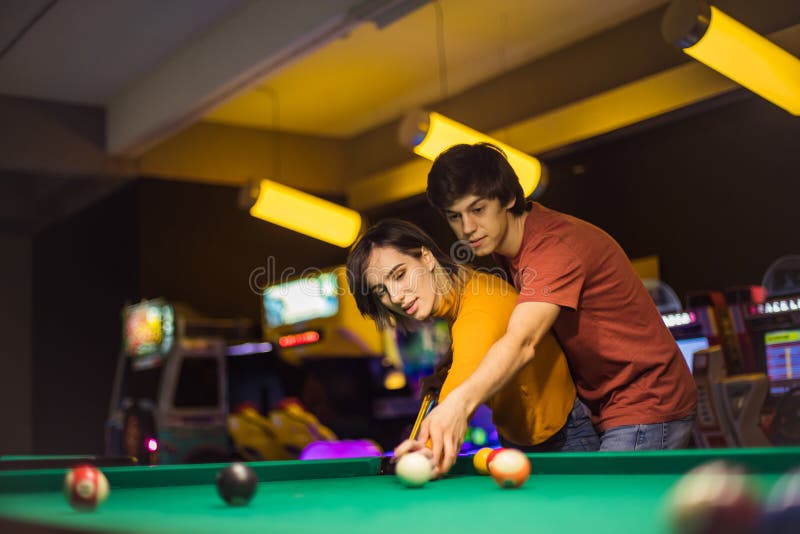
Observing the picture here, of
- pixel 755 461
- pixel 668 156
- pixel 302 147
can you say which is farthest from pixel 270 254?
pixel 755 461

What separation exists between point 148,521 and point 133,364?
7490mm

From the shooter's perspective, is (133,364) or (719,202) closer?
(719,202)

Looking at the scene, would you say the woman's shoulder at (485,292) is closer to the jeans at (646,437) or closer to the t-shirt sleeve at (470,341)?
the t-shirt sleeve at (470,341)

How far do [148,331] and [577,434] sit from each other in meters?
5.98

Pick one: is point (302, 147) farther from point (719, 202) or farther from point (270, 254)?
point (719, 202)

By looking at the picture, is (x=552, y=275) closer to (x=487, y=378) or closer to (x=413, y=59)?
(x=487, y=378)

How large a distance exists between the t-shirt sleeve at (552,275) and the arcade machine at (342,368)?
602 cm

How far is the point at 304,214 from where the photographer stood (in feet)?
23.0

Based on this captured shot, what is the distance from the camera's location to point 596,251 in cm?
256

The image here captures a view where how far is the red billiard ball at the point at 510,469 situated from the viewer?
6.48 ft

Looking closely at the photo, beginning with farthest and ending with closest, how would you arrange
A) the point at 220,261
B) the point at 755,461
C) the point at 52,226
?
1. the point at 52,226
2. the point at 220,261
3. the point at 755,461

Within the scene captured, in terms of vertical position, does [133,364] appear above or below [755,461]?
above

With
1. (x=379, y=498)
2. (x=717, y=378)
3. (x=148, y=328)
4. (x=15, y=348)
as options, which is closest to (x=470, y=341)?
(x=379, y=498)

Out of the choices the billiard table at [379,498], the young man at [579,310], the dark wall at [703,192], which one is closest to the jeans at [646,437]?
the young man at [579,310]
